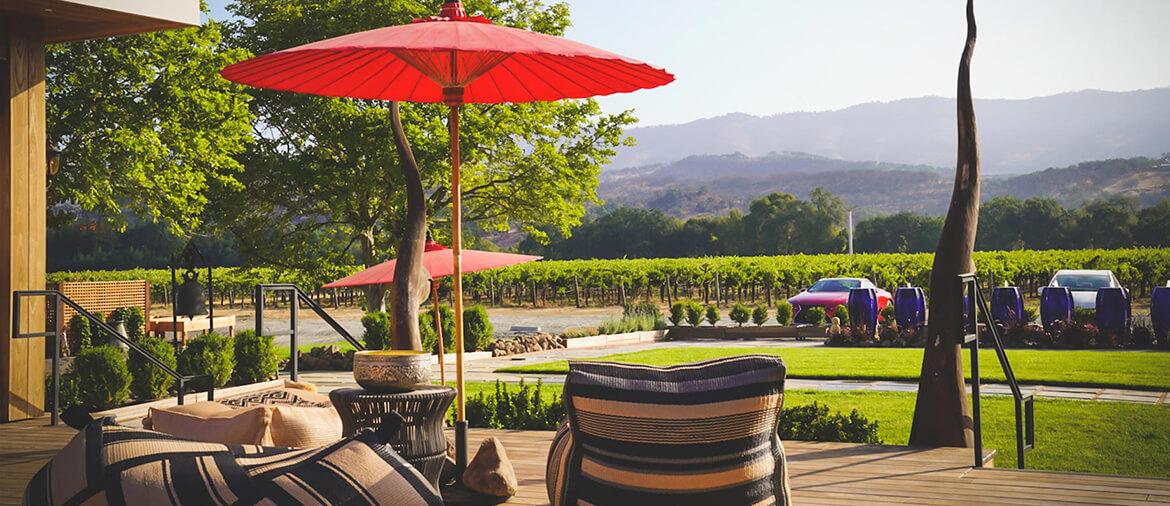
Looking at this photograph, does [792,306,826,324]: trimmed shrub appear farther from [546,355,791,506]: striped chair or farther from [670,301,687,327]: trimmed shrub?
[546,355,791,506]: striped chair

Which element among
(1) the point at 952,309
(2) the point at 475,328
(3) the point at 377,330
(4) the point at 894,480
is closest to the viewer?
(4) the point at 894,480

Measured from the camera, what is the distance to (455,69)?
388cm

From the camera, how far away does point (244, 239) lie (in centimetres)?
1672

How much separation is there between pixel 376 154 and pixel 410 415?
12.5 metres

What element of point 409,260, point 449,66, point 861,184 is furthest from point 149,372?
A: point 861,184

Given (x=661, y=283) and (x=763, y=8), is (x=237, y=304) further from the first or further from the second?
(x=763, y=8)

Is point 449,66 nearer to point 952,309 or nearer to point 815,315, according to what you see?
point 952,309

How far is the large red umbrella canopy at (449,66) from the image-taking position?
3148 mm

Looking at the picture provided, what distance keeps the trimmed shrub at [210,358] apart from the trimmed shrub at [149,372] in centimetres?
47

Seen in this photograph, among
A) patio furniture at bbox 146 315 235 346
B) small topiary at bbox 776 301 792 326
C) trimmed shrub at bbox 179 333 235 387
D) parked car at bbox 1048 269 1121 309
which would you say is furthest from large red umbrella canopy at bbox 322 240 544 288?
parked car at bbox 1048 269 1121 309

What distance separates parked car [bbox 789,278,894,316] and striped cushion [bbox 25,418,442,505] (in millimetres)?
17535

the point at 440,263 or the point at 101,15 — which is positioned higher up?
the point at 101,15

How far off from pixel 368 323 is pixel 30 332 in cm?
762

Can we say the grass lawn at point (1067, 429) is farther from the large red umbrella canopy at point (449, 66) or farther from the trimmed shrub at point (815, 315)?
the trimmed shrub at point (815, 315)
